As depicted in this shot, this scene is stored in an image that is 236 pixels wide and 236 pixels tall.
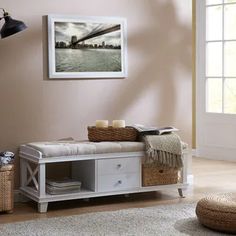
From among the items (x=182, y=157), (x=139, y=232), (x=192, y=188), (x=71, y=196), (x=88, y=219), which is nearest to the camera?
(x=139, y=232)

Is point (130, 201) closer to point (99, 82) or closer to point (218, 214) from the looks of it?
point (99, 82)

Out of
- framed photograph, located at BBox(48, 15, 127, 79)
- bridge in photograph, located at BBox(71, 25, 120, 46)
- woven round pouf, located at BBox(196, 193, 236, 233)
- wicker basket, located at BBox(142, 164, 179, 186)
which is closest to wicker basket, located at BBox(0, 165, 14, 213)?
framed photograph, located at BBox(48, 15, 127, 79)

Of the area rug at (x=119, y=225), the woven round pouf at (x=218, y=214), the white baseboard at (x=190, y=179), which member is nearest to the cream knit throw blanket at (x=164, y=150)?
the area rug at (x=119, y=225)

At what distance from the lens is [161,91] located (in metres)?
5.76

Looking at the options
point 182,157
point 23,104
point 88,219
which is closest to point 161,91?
point 182,157

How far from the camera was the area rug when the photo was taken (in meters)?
4.05

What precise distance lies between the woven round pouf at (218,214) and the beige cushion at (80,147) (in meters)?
0.99

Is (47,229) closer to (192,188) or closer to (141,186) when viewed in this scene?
(141,186)

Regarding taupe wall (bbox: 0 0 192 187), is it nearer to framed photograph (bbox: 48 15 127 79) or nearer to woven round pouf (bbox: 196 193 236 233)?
framed photograph (bbox: 48 15 127 79)

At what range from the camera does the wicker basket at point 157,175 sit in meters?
5.07

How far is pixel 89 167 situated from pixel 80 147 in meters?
0.23

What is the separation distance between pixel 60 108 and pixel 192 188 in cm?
144

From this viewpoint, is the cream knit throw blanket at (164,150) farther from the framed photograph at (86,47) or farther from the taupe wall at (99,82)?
the framed photograph at (86,47)

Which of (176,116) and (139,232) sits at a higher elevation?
(176,116)
